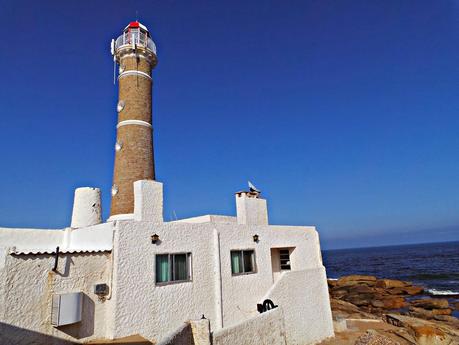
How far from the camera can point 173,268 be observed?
36.1 ft

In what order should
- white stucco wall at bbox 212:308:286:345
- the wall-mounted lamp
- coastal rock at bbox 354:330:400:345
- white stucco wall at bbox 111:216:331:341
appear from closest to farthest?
white stucco wall at bbox 212:308:286:345 → white stucco wall at bbox 111:216:331:341 → the wall-mounted lamp → coastal rock at bbox 354:330:400:345

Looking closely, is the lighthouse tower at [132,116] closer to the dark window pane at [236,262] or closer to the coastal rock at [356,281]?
the dark window pane at [236,262]

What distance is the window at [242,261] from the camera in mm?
13039

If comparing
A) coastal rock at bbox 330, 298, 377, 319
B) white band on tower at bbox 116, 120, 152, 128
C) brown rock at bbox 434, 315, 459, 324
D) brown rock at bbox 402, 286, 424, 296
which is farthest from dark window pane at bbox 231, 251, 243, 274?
brown rock at bbox 402, 286, 424, 296

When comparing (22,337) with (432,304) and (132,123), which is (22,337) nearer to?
(132,123)

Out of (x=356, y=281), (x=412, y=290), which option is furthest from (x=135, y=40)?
(x=412, y=290)

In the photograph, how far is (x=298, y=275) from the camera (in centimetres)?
1459

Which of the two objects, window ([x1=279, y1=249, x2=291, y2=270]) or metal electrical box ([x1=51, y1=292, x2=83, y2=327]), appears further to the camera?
window ([x1=279, y1=249, x2=291, y2=270])

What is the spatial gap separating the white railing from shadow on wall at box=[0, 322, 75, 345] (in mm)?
15305

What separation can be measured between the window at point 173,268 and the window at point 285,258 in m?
6.14

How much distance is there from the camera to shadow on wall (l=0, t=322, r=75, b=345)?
298 inches

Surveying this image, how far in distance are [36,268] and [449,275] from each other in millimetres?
59753

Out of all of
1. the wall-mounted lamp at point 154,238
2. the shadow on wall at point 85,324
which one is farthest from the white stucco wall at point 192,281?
the shadow on wall at point 85,324

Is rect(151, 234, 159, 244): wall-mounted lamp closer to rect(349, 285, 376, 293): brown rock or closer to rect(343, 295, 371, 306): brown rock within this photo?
rect(343, 295, 371, 306): brown rock
